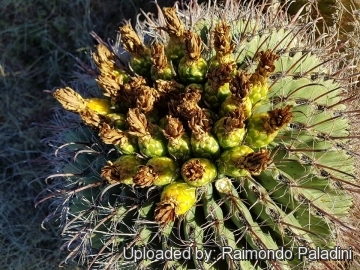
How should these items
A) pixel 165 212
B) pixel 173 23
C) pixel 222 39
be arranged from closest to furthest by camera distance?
1. pixel 165 212
2. pixel 222 39
3. pixel 173 23

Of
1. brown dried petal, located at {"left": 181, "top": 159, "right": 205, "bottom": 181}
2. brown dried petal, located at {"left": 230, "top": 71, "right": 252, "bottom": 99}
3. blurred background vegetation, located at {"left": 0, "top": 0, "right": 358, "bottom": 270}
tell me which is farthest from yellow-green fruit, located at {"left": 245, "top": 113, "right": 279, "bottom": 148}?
blurred background vegetation, located at {"left": 0, "top": 0, "right": 358, "bottom": 270}

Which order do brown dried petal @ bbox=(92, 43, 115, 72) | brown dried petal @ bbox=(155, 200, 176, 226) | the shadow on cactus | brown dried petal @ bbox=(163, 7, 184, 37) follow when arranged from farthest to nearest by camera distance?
1. brown dried petal @ bbox=(92, 43, 115, 72)
2. brown dried petal @ bbox=(163, 7, 184, 37)
3. the shadow on cactus
4. brown dried petal @ bbox=(155, 200, 176, 226)

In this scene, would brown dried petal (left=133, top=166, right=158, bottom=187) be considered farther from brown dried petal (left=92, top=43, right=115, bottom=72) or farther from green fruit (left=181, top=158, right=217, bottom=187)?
brown dried petal (left=92, top=43, right=115, bottom=72)

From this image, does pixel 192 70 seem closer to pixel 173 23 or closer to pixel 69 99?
pixel 173 23

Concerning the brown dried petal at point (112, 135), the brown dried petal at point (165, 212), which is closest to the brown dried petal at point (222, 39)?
the brown dried petal at point (112, 135)

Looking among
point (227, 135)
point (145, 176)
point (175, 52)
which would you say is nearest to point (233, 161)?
point (227, 135)

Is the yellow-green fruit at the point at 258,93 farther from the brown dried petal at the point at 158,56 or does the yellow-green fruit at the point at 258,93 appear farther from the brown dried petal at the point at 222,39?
the brown dried petal at the point at 158,56
